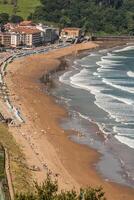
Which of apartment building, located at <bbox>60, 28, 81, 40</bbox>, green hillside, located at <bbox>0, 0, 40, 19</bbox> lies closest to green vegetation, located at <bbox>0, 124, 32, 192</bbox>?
apartment building, located at <bbox>60, 28, 81, 40</bbox>

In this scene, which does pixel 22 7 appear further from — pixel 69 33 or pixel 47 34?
pixel 47 34

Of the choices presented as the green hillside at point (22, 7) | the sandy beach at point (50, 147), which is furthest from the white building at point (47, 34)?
the sandy beach at point (50, 147)

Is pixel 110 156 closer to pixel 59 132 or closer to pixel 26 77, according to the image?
pixel 59 132

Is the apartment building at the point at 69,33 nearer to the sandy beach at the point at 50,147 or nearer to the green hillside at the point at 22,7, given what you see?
the green hillside at the point at 22,7

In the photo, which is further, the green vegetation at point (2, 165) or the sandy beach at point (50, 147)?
the sandy beach at point (50, 147)

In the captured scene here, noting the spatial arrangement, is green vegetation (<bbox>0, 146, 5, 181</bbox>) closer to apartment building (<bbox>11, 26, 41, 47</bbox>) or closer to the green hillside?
apartment building (<bbox>11, 26, 41, 47</bbox>)

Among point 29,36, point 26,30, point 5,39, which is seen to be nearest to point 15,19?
point 26,30
